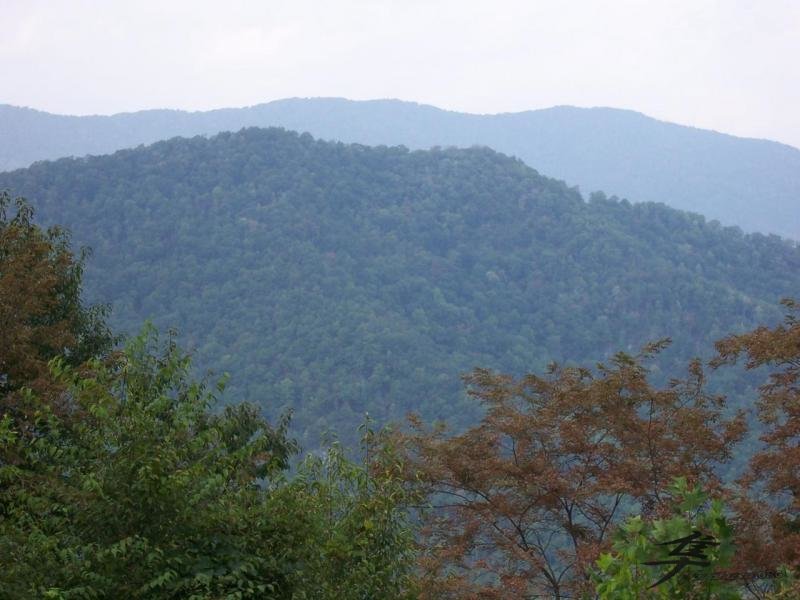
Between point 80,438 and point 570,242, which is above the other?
point 570,242

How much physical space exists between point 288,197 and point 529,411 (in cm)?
6748

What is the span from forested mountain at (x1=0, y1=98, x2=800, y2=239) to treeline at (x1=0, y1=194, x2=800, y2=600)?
12875 centimetres

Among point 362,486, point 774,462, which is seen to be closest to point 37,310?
point 362,486

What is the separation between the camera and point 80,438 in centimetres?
621

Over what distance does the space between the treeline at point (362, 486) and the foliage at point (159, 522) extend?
0.02 m

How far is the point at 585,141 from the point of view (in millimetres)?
165125

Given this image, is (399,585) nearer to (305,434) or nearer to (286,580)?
(286,580)

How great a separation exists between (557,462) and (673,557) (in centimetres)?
999

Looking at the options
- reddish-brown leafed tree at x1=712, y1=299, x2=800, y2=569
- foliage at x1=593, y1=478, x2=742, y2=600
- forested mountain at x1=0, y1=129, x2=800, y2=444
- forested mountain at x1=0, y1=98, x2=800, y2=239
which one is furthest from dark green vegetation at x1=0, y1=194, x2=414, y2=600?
forested mountain at x1=0, y1=98, x2=800, y2=239

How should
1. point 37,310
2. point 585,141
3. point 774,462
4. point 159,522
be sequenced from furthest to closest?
point 585,141 < point 37,310 < point 774,462 < point 159,522

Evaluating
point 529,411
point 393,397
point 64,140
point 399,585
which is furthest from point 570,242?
point 64,140

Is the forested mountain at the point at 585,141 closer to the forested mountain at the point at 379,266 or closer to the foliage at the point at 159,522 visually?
the forested mountain at the point at 379,266

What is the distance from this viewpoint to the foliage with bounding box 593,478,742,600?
2.98 meters

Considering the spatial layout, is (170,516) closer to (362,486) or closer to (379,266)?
(362,486)
